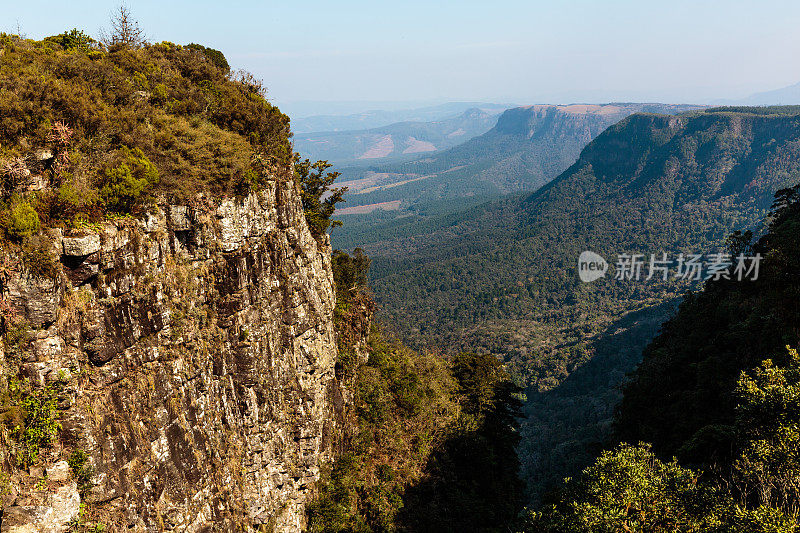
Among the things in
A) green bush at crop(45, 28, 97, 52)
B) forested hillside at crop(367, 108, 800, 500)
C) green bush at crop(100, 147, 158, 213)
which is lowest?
forested hillside at crop(367, 108, 800, 500)

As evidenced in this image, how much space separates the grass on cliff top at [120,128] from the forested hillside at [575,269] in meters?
61.5

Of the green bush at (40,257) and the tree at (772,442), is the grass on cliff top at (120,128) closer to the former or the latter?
the green bush at (40,257)

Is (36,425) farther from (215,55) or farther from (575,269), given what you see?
(575,269)

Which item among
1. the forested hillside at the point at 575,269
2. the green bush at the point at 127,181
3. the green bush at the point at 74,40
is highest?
the green bush at the point at 74,40

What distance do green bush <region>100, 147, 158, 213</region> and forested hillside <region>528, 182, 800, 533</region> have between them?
18.1 m

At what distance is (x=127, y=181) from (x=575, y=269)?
153325 mm

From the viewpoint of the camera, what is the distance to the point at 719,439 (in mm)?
19141

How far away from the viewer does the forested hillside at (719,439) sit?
13.3 metres

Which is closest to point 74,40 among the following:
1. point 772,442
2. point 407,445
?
point 407,445

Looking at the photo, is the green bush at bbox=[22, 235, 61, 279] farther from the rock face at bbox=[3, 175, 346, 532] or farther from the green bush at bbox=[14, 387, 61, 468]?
the green bush at bbox=[14, 387, 61, 468]

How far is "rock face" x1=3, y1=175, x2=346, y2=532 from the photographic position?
13.0 m

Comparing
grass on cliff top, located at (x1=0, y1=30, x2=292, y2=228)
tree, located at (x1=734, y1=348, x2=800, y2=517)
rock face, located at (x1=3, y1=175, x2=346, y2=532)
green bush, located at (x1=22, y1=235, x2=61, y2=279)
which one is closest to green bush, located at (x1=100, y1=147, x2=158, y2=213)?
grass on cliff top, located at (x1=0, y1=30, x2=292, y2=228)

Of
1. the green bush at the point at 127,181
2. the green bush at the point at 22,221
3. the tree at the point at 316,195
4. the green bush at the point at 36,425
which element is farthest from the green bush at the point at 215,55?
the green bush at the point at 36,425

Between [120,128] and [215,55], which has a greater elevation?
[215,55]
